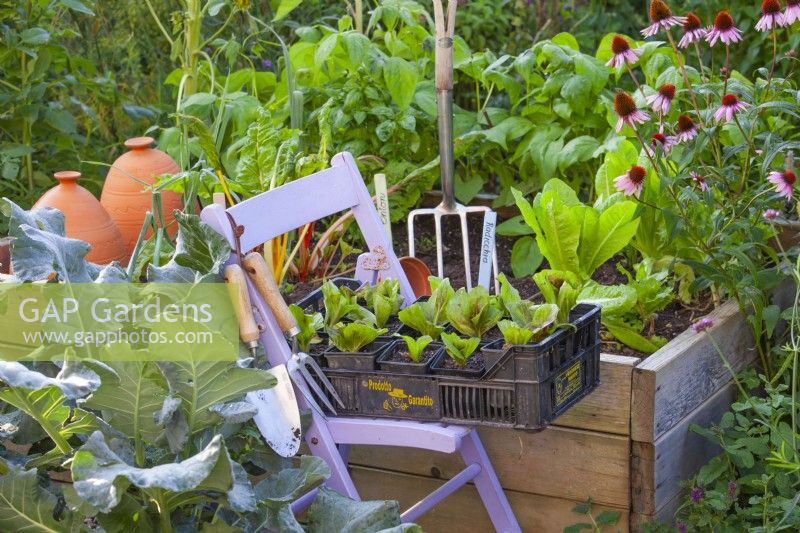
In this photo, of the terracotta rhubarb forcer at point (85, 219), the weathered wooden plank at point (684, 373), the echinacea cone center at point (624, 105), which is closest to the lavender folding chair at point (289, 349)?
the weathered wooden plank at point (684, 373)

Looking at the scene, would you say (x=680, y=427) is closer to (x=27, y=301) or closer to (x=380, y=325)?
(x=380, y=325)

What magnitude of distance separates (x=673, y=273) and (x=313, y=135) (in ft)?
3.70

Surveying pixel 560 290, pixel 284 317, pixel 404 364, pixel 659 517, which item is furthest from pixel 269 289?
pixel 659 517

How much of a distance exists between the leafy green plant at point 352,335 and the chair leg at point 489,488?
38 cm

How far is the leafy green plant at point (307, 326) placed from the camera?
2.16 meters

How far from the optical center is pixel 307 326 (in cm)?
216

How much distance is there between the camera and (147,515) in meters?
1.77

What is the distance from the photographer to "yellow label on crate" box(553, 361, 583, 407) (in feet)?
6.67

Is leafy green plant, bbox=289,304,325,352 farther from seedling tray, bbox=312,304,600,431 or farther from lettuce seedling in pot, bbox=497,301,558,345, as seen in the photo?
lettuce seedling in pot, bbox=497,301,558,345

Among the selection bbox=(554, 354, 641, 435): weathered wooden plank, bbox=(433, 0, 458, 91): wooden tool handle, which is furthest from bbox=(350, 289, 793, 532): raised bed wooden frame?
bbox=(433, 0, 458, 91): wooden tool handle

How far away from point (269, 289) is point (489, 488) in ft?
2.31

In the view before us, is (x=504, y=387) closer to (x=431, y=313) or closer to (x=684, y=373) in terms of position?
(x=431, y=313)

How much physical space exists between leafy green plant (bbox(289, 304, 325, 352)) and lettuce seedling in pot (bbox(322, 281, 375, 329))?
2 centimetres

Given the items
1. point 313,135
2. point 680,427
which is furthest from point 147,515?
point 313,135
